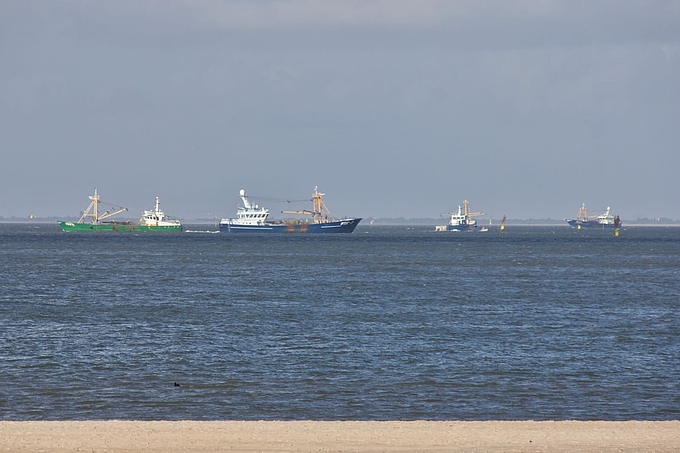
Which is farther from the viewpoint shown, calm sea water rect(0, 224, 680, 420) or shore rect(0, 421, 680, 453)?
calm sea water rect(0, 224, 680, 420)

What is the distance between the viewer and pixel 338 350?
31922mm

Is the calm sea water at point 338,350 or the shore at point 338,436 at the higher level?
the shore at point 338,436

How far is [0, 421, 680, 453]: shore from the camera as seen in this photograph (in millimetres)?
16312

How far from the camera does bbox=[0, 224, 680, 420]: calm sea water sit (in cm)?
2267

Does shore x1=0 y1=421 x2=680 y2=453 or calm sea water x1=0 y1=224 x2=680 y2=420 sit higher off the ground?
shore x1=0 y1=421 x2=680 y2=453

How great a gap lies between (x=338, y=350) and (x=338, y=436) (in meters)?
14.5

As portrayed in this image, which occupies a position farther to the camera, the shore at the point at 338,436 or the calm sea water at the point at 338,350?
the calm sea water at the point at 338,350

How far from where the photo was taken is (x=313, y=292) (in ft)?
191

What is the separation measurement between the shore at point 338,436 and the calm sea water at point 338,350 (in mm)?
2509

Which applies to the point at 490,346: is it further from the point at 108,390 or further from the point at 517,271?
the point at 517,271

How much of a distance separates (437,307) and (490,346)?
603 inches

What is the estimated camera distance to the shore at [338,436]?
16.3 meters

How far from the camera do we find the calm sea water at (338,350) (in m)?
22.7

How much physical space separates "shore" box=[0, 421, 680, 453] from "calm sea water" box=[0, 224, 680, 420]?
98.8 inches
